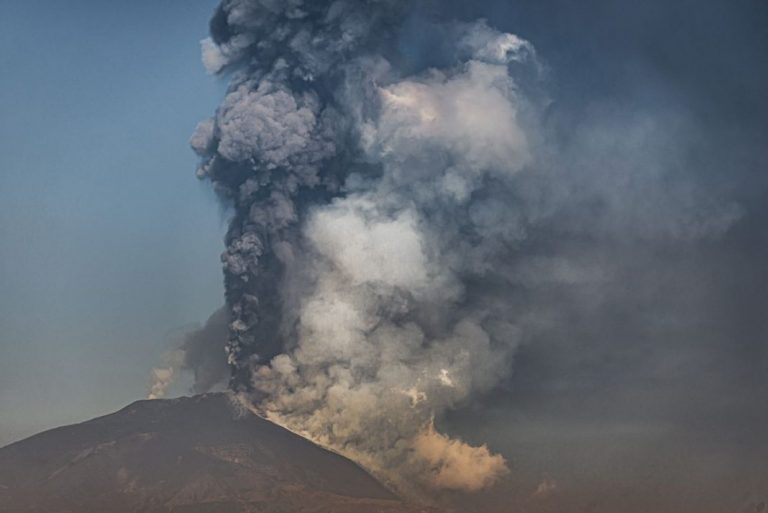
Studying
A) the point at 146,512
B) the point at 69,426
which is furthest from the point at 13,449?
the point at 146,512

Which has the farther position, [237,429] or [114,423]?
[114,423]

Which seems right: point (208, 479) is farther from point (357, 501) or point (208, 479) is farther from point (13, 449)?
point (13, 449)

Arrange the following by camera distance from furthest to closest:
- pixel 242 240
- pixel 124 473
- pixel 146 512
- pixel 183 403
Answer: pixel 183 403 → pixel 124 473 → pixel 146 512 → pixel 242 240

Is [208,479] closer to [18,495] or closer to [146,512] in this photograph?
[146,512]

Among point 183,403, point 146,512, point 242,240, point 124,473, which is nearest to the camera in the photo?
point 242,240

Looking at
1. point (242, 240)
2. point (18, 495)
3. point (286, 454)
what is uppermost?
point (242, 240)

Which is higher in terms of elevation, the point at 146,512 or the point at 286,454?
the point at 286,454

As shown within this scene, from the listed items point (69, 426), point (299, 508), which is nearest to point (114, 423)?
point (69, 426)
